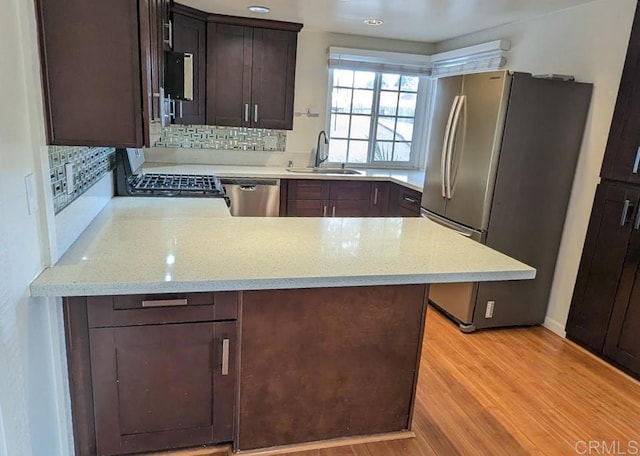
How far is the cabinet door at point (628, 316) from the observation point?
2.62m

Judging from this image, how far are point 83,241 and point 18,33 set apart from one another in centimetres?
80

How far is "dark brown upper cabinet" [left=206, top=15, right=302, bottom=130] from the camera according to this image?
12.7ft

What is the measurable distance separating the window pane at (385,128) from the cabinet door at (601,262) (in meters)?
2.42

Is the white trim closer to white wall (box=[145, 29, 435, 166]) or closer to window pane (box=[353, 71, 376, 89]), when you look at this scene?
white wall (box=[145, 29, 435, 166])

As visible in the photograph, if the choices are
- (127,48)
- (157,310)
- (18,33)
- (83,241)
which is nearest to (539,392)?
(157,310)

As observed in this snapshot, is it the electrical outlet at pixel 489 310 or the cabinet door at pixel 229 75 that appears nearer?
A: the electrical outlet at pixel 489 310

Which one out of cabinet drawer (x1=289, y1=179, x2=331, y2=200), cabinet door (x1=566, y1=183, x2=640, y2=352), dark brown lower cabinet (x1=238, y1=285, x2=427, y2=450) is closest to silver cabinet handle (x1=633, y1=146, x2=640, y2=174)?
cabinet door (x1=566, y1=183, x2=640, y2=352)

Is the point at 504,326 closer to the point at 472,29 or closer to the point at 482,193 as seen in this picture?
the point at 482,193

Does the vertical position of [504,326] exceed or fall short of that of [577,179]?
it falls short

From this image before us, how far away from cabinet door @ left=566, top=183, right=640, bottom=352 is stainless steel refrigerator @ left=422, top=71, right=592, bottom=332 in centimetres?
27

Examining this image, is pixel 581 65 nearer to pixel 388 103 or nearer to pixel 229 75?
pixel 388 103

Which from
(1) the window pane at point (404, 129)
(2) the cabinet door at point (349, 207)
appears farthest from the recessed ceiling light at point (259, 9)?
(1) the window pane at point (404, 129)

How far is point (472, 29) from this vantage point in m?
3.93

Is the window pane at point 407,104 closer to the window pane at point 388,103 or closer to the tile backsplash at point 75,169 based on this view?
the window pane at point 388,103
